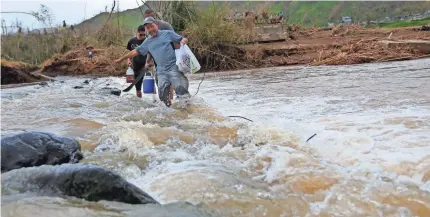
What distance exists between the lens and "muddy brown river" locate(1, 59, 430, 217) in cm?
309

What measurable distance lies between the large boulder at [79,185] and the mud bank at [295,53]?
1253 cm

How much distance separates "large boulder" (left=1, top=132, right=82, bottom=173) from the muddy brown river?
0.23m

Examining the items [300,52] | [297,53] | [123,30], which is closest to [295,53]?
[297,53]

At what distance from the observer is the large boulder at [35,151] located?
3.89 m

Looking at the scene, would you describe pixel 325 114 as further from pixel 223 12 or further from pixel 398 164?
pixel 223 12

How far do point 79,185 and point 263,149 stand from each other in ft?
6.64

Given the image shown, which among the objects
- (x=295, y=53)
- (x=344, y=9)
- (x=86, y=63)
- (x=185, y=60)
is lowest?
(x=86, y=63)

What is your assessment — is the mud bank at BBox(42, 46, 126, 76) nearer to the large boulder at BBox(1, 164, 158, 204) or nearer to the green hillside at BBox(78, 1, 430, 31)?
the large boulder at BBox(1, 164, 158, 204)

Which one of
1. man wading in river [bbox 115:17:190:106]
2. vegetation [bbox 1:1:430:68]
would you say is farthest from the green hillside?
man wading in river [bbox 115:17:190:106]

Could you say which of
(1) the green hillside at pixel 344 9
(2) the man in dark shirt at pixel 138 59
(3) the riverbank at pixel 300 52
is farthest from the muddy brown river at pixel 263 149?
(1) the green hillside at pixel 344 9

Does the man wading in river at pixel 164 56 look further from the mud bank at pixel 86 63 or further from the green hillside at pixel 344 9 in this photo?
the green hillside at pixel 344 9

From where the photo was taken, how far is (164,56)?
23.5 feet

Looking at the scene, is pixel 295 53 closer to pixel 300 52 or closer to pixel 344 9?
pixel 300 52

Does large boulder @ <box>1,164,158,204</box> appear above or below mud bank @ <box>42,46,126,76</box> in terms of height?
above
